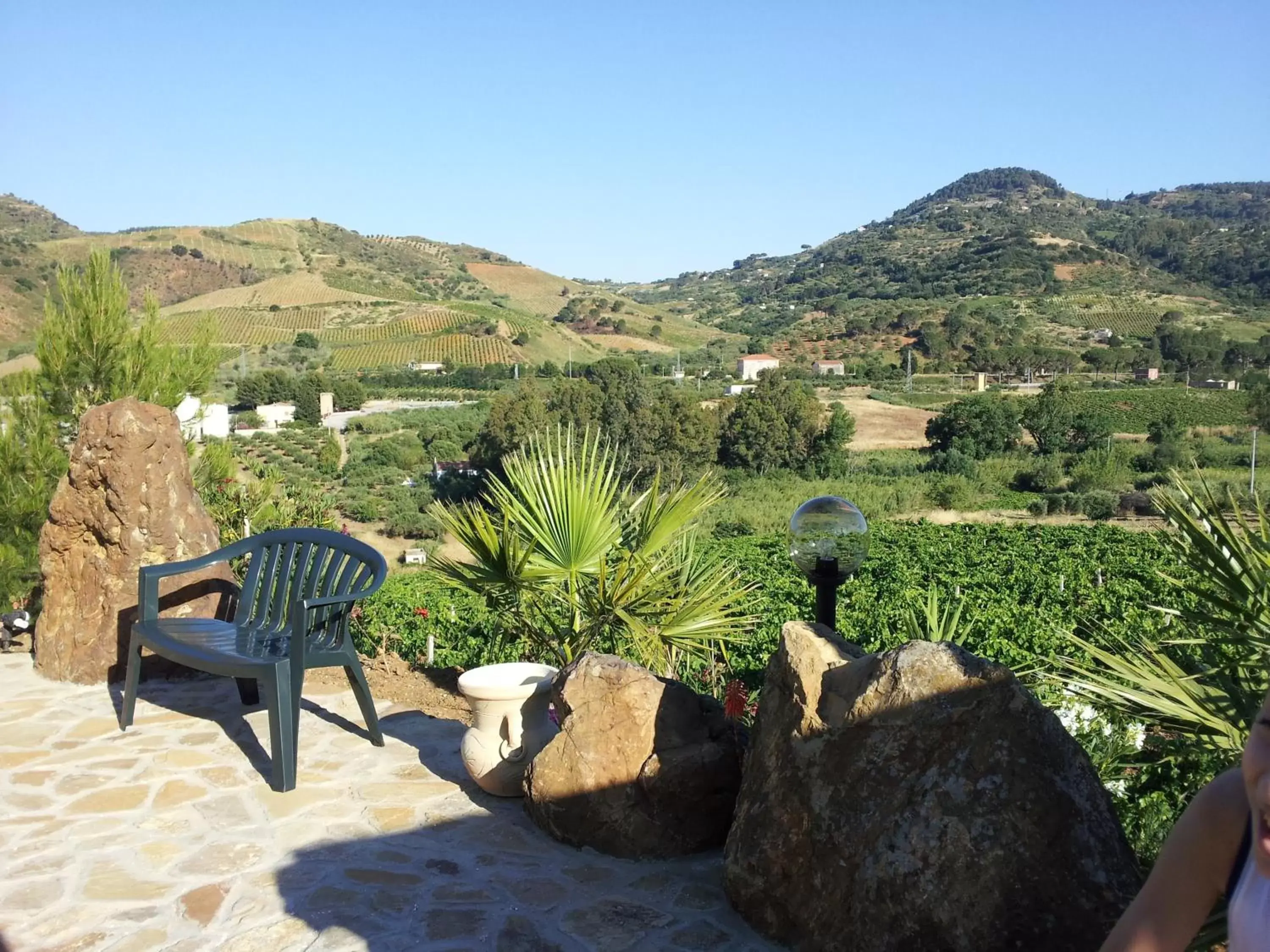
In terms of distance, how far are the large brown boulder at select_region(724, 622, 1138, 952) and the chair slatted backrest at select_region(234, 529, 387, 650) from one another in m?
2.25

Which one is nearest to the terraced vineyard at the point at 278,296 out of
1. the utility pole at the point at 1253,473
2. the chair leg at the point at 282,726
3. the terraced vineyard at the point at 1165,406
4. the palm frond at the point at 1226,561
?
the terraced vineyard at the point at 1165,406

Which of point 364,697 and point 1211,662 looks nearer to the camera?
point 1211,662

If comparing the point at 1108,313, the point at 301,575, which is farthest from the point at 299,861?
the point at 1108,313

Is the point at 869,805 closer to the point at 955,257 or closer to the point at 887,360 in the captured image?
the point at 887,360

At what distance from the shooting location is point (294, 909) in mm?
3158

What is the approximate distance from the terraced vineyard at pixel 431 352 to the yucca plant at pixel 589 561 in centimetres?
6775

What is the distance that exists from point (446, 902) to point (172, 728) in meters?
2.30

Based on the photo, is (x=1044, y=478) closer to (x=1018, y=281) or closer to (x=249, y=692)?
(x=249, y=692)

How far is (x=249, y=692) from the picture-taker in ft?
16.9

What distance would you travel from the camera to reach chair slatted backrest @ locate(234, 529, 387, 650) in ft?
15.0

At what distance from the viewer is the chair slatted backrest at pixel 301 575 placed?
15.0 feet

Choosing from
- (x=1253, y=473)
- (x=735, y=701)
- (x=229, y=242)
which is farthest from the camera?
(x=229, y=242)

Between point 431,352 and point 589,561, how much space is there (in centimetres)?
7091

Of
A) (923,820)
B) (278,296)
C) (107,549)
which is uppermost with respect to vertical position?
(278,296)
